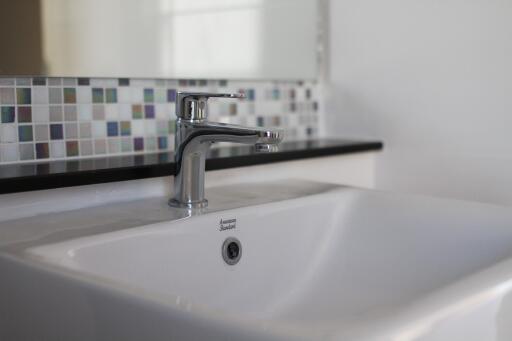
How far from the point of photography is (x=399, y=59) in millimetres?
1507

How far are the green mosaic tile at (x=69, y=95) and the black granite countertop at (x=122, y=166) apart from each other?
0.34 feet

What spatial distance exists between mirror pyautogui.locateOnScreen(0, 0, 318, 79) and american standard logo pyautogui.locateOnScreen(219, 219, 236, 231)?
0.38 metres

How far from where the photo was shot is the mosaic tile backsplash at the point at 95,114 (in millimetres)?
1086

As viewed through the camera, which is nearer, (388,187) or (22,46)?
(22,46)

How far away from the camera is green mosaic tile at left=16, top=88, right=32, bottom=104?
1.08 metres

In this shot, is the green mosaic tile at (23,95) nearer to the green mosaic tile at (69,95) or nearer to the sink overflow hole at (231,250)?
the green mosaic tile at (69,95)

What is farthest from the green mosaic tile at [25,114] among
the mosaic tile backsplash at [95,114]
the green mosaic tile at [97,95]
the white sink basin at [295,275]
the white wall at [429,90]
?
the white wall at [429,90]

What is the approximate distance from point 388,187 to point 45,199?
0.85 metres

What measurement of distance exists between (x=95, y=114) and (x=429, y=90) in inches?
28.5

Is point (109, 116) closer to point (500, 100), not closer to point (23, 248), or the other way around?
point (23, 248)

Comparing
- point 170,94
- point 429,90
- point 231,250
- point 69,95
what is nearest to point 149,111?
point 170,94

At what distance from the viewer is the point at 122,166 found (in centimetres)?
107

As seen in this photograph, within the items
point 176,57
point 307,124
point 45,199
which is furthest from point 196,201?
point 307,124

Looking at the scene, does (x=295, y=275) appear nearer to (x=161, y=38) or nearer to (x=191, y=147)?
(x=191, y=147)
